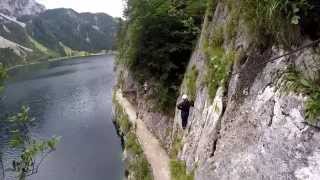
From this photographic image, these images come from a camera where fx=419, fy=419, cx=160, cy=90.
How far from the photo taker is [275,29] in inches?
337

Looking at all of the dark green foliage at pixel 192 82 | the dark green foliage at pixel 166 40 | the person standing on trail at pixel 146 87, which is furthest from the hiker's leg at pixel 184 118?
the person standing on trail at pixel 146 87

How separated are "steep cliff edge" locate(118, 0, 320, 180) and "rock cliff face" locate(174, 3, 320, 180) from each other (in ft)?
0.05

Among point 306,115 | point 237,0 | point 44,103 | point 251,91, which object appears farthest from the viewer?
point 44,103

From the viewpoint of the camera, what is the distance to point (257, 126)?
28.4 feet

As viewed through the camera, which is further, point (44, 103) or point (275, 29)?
point (44, 103)

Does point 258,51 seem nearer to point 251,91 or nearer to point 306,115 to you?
point 251,91

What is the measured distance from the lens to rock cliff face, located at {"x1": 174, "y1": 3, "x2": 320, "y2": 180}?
277 inches

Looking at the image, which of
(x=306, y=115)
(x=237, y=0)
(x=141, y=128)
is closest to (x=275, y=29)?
(x=306, y=115)

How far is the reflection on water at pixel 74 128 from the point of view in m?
35.0

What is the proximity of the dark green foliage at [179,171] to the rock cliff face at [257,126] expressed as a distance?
1.14 m

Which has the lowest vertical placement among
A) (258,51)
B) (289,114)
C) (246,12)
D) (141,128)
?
(141,128)

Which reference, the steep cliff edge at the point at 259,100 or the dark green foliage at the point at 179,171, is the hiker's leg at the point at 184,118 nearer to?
the dark green foliage at the point at 179,171

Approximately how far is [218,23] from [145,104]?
635 inches

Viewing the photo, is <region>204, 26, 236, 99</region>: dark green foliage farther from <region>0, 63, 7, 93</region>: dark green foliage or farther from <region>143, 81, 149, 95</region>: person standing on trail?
<region>143, 81, 149, 95</region>: person standing on trail
